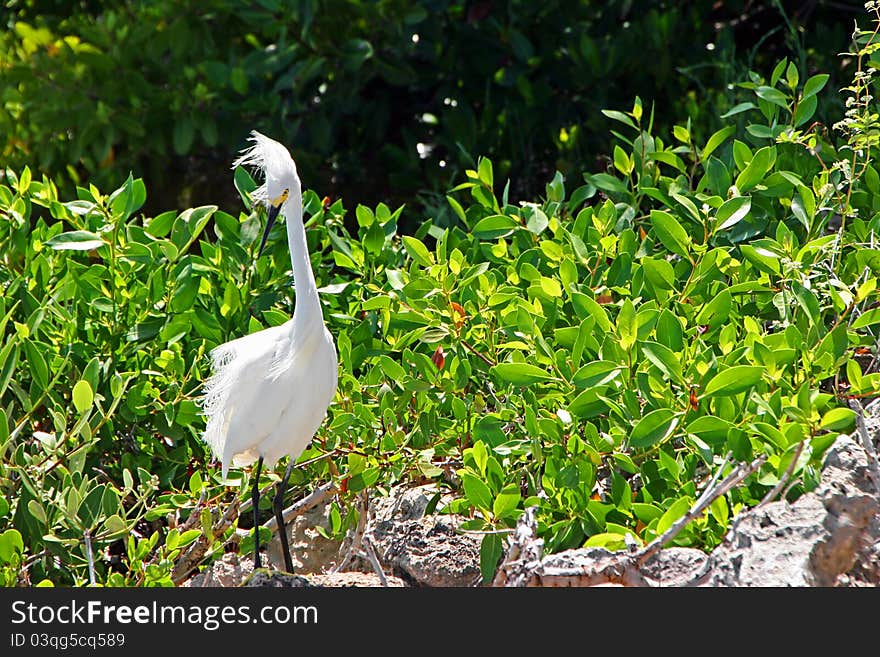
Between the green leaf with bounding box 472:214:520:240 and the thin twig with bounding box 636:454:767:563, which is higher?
the green leaf with bounding box 472:214:520:240

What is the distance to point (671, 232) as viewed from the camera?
9.28 feet

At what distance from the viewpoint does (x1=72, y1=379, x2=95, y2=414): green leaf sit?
8.70 ft

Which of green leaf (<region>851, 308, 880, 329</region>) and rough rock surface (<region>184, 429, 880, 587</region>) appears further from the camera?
green leaf (<region>851, 308, 880, 329</region>)

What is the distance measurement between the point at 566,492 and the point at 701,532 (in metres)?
0.32

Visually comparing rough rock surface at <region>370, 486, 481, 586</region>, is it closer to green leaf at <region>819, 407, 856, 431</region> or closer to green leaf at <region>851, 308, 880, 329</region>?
green leaf at <region>819, 407, 856, 431</region>

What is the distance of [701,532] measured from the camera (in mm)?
2355

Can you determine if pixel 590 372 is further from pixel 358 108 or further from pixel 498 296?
pixel 358 108

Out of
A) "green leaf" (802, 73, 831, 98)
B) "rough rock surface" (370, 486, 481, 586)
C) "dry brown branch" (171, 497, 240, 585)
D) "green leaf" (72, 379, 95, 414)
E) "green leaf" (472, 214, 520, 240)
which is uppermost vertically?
"green leaf" (802, 73, 831, 98)

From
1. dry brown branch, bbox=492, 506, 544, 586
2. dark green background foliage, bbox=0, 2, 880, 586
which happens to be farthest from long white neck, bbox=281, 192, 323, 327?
dry brown branch, bbox=492, 506, 544, 586

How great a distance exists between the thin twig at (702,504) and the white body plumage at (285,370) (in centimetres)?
84

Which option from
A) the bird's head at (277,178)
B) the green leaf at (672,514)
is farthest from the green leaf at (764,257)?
the bird's head at (277,178)

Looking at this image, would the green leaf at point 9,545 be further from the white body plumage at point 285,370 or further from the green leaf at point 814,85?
the green leaf at point 814,85

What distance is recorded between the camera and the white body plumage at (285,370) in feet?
8.32

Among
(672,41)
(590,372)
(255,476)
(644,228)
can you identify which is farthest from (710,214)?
(672,41)
